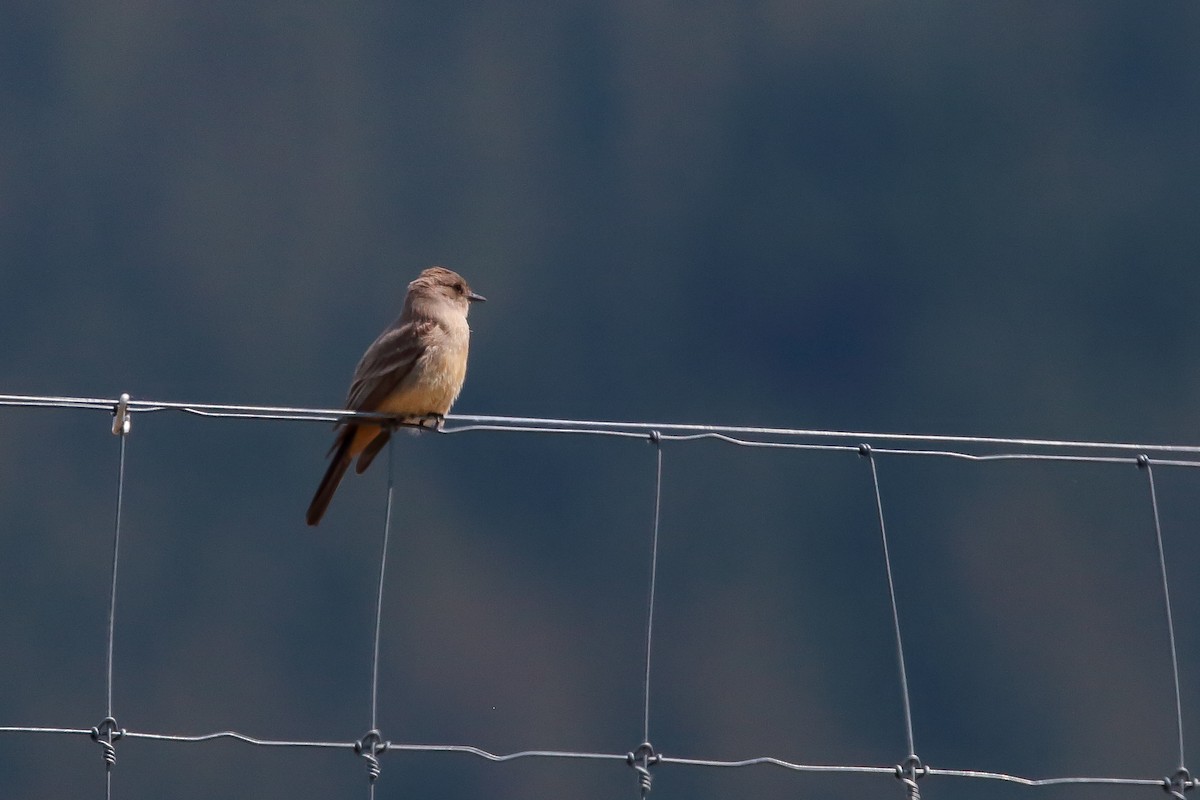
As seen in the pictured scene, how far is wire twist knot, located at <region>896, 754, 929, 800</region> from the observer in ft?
10.8

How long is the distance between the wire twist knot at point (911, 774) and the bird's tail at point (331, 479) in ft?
7.21

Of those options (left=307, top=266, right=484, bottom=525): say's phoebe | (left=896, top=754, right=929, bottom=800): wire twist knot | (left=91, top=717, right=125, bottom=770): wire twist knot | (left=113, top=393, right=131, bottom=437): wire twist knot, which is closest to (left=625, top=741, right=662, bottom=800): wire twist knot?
(left=896, top=754, right=929, bottom=800): wire twist knot

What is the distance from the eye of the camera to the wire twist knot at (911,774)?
3.29m

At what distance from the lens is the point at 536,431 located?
11.5 ft

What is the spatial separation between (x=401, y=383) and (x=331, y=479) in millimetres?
372

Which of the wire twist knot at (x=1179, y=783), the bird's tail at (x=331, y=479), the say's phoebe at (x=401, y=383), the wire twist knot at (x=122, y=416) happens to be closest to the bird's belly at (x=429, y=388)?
the say's phoebe at (x=401, y=383)

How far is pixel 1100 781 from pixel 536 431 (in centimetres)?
142

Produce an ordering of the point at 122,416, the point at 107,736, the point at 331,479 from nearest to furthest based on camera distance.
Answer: the point at 107,736
the point at 122,416
the point at 331,479

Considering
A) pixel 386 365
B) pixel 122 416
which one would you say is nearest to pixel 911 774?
pixel 122 416

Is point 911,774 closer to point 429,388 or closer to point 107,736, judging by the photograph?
point 107,736

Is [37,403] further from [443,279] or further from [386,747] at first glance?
[443,279]

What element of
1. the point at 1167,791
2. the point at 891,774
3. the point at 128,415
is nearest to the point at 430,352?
the point at 128,415

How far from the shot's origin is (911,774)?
331cm

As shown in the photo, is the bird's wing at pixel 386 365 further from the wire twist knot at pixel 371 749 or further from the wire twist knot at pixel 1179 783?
the wire twist knot at pixel 1179 783
